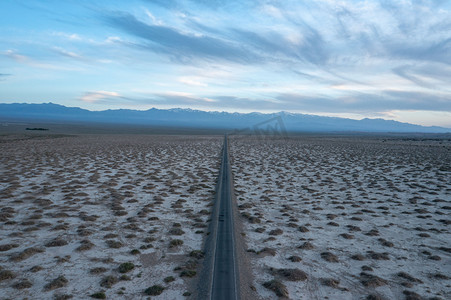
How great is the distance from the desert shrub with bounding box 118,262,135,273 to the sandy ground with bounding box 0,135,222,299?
0.03m

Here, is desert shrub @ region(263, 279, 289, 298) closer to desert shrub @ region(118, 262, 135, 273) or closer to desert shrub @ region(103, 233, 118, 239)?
desert shrub @ region(118, 262, 135, 273)

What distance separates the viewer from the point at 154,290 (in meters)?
8.84

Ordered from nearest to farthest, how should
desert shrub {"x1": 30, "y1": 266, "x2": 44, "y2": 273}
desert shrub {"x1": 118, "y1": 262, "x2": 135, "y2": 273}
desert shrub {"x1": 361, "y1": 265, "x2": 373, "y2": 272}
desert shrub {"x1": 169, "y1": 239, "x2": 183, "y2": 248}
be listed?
desert shrub {"x1": 30, "y1": 266, "x2": 44, "y2": 273} → desert shrub {"x1": 118, "y1": 262, "x2": 135, "y2": 273} → desert shrub {"x1": 361, "y1": 265, "x2": 373, "y2": 272} → desert shrub {"x1": 169, "y1": 239, "x2": 183, "y2": 248}

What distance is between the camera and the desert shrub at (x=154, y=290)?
8750mm

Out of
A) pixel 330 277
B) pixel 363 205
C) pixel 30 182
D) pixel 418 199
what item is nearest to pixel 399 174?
pixel 418 199

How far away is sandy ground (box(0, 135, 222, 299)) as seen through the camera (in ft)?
29.9

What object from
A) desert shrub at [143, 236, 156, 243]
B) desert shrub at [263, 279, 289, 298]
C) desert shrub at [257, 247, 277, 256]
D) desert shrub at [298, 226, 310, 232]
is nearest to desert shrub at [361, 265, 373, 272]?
desert shrub at [257, 247, 277, 256]

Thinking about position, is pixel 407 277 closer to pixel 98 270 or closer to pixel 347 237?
pixel 347 237

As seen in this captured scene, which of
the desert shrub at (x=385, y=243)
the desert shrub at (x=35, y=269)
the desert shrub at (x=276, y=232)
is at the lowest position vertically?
the desert shrub at (x=35, y=269)

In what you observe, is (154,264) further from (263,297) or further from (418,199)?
(418,199)

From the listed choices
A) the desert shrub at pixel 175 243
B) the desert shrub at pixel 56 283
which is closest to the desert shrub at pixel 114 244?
the desert shrub at pixel 175 243

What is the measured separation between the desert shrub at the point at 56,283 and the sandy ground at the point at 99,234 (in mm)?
25

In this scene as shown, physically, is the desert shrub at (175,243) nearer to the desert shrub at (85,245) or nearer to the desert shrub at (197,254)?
the desert shrub at (197,254)

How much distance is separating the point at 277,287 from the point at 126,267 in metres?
4.58
